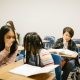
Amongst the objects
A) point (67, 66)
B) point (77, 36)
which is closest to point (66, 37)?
point (67, 66)

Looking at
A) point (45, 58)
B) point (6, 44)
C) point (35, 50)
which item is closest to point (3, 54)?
point (6, 44)

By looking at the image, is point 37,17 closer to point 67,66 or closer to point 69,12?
point 69,12

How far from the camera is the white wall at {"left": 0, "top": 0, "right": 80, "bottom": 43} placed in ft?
21.3

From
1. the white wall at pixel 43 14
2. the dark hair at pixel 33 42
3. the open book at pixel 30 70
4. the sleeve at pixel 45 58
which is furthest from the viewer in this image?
the white wall at pixel 43 14

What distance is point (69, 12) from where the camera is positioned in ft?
21.3

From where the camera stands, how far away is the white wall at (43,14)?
6480 mm

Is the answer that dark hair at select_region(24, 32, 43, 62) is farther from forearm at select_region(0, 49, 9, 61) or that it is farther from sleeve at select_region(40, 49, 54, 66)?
forearm at select_region(0, 49, 9, 61)

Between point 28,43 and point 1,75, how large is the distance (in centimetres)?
54

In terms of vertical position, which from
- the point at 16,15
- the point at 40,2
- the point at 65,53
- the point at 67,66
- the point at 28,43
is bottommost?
the point at 67,66

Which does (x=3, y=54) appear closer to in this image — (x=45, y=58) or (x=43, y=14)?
(x=45, y=58)

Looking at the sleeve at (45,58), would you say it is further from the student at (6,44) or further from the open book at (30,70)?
the student at (6,44)

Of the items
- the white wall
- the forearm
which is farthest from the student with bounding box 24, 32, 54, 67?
the white wall

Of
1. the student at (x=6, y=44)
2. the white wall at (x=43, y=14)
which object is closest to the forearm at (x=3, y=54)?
the student at (x=6, y=44)

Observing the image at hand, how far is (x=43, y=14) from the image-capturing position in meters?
6.76
